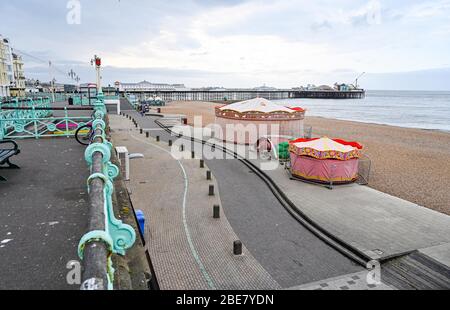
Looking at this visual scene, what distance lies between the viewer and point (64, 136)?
1224cm

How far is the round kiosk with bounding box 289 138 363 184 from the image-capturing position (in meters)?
15.9

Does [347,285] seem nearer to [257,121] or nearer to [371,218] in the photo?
[371,218]

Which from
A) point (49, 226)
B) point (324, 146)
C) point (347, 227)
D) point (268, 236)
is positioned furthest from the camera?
point (324, 146)

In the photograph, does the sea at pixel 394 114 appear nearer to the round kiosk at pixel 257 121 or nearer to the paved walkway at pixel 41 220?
the round kiosk at pixel 257 121

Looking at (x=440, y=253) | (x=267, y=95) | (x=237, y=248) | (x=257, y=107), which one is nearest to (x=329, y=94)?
(x=267, y=95)

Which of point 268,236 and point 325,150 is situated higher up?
point 325,150

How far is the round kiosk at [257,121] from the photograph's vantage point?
85.2ft

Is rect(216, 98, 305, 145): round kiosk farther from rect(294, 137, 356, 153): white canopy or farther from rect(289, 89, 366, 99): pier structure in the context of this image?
rect(289, 89, 366, 99): pier structure

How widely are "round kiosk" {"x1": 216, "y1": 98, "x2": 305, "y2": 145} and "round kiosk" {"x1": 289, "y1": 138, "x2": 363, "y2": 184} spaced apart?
8.92m

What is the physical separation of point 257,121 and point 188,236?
17.0 m

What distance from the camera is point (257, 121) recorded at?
85.1 ft

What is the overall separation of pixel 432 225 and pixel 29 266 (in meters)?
12.7

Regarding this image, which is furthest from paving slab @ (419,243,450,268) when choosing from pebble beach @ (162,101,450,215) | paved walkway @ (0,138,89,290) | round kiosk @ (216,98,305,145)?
round kiosk @ (216,98,305,145)

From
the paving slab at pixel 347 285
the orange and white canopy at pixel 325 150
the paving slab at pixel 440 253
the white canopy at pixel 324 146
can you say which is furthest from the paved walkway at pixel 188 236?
the white canopy at pixel 324 146
